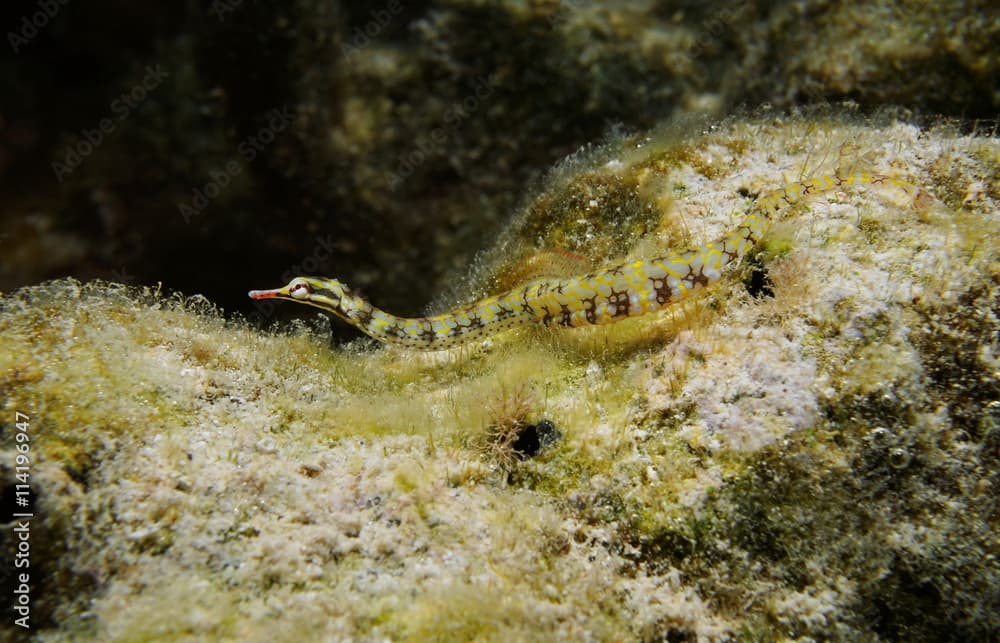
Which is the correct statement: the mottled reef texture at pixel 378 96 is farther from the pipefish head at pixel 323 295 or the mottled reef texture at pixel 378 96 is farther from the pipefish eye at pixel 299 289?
the pipefish eye at pixel 299 289

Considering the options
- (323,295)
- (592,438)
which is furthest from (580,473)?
(323,295)

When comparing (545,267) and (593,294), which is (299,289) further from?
(593,294)

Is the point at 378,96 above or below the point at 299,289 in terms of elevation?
above

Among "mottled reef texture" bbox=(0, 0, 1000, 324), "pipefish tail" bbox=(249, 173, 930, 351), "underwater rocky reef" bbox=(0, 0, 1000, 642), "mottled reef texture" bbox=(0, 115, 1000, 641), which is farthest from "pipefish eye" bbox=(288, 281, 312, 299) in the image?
"mottled reef texture" bbox=(0, 0, 1000, 324)

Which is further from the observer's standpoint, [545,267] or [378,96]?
[378,96]

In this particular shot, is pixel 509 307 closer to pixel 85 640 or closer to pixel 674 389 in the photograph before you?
pixel 674 389
